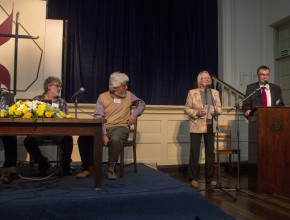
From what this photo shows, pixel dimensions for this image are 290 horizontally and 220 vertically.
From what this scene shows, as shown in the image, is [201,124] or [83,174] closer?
[83,174]

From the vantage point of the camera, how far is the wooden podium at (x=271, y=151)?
3.05 m

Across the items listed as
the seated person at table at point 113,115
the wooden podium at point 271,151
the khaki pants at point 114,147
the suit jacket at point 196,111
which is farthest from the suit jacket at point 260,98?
the khaki pants at point 114,147

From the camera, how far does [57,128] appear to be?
2.30 m

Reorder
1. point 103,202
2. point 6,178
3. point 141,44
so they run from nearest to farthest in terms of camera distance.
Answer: point 103,202, point 6,178, point 141,44

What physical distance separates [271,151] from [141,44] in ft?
12.6

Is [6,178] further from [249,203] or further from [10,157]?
[249,203]

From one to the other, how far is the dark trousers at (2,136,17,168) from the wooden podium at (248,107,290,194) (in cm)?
255

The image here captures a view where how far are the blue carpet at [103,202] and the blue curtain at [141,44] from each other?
3400mm

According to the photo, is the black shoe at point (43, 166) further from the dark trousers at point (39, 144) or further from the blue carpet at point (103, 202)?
the blue carpet at point (103, 202)

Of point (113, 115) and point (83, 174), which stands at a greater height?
point (113, 115)

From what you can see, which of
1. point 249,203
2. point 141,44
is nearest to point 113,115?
point 249,203

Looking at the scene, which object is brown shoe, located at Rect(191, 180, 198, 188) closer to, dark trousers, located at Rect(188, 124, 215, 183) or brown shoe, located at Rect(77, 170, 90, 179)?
dark trousers, located at Rect(188, 124, 215, 183)

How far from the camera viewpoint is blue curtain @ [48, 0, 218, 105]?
5.63 metres

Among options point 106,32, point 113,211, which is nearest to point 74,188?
point 113,211
